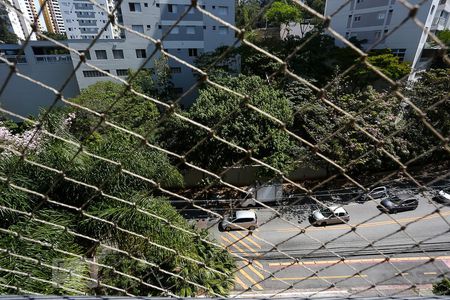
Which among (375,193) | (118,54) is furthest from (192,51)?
(375,193)

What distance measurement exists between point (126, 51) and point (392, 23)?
727cm

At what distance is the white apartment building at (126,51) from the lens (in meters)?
7.34

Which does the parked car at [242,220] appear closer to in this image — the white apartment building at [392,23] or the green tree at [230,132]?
the green tree at [230,132]

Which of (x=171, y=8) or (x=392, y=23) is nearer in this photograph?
(x=392, y=23)

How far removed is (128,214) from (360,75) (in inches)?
255

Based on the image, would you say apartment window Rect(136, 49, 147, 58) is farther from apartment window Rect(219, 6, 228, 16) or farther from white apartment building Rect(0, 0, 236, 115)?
apartment window Rect(219, 6, 228, 16)

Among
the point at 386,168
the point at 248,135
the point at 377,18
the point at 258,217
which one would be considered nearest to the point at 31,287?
the point at 248,135

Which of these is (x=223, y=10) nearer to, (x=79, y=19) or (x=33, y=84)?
(x=33, y=84)

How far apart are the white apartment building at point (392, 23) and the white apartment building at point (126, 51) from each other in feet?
11.8

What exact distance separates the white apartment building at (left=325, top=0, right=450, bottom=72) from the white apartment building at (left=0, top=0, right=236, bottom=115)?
11.8ft

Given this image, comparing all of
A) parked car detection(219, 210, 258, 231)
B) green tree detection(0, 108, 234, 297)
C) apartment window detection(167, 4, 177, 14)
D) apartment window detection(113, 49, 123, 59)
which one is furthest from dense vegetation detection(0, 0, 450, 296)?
apartment window detection(167, 4, 177, 14)

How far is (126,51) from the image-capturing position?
754 cm

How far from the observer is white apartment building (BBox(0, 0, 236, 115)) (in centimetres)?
734

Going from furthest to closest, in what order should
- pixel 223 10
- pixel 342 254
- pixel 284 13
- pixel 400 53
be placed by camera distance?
1. pixel 284 13
2. pixel 223 10
3. pixel 400 53
4. pixel 342 254
